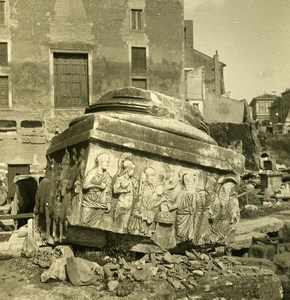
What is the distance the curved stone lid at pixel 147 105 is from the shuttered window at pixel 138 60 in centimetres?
1518

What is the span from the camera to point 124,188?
17.2ft

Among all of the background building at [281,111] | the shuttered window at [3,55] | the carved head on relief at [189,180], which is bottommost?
the carved head on relief at [189,180]

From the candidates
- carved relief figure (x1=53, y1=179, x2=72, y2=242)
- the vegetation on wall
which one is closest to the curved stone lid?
carved relief figure (x1=53, y1=179, x2=72, y2=242)

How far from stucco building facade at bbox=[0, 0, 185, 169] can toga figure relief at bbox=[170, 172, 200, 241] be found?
1424cm

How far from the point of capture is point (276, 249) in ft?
28.7

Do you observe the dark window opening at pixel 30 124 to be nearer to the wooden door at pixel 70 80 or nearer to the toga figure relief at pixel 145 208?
the wooden door at pixel 70 80

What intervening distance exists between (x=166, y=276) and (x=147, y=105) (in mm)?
2459

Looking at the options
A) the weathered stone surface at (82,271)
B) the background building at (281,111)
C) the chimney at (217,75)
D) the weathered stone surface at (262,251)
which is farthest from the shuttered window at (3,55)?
the background building at (281,111)

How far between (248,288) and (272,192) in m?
14.5

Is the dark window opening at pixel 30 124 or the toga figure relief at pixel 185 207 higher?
the dark window opening at pixel 30 124

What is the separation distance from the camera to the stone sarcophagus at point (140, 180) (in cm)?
516

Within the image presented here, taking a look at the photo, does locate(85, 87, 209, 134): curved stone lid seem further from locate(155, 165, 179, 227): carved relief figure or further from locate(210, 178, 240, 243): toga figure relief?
locate(210, 178, 240, 243): toga figure relief

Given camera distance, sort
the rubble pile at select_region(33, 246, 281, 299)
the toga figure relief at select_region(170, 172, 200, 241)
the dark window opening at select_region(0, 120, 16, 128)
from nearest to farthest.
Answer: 1. the rubble pile at select_region(33, 246, 281, 299)
2. the toga figure relief at select_region(170, 172, 200, 241)
3. the dark window opening at select_region(0, 120, 16, 128)

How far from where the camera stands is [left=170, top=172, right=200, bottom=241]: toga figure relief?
5.67 meters
